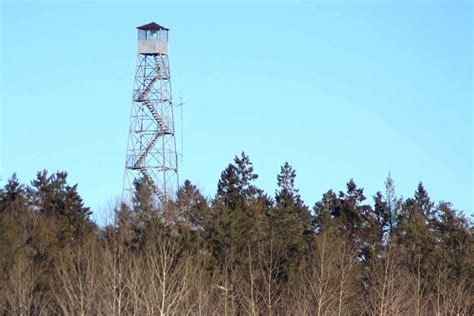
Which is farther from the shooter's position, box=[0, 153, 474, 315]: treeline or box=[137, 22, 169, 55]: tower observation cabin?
box=[137, 22, 169, 55]: tower observation cabin

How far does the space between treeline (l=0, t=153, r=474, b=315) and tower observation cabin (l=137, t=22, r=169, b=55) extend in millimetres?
5903

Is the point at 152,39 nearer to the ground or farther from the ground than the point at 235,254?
farther from the ground

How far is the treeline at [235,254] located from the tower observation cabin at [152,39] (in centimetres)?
590

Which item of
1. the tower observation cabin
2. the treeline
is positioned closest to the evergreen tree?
the treeline

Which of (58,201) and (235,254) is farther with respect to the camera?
(58,201)

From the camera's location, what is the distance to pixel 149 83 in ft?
191

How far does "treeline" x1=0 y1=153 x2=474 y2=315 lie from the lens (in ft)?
163

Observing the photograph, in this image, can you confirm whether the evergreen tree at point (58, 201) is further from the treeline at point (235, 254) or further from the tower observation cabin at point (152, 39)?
the tower observation cabin at point (152, 39)

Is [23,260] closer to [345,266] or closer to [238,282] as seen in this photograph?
[238,282]

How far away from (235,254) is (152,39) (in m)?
10.3

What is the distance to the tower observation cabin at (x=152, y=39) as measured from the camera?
191 feet

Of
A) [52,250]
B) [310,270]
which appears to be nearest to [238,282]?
[310,270]

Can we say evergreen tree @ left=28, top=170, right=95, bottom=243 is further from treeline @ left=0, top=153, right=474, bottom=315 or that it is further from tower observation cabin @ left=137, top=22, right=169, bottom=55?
tower observation cabin @ left=137, top=22, right=169, bottom=55

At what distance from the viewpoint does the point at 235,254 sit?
56.8m
